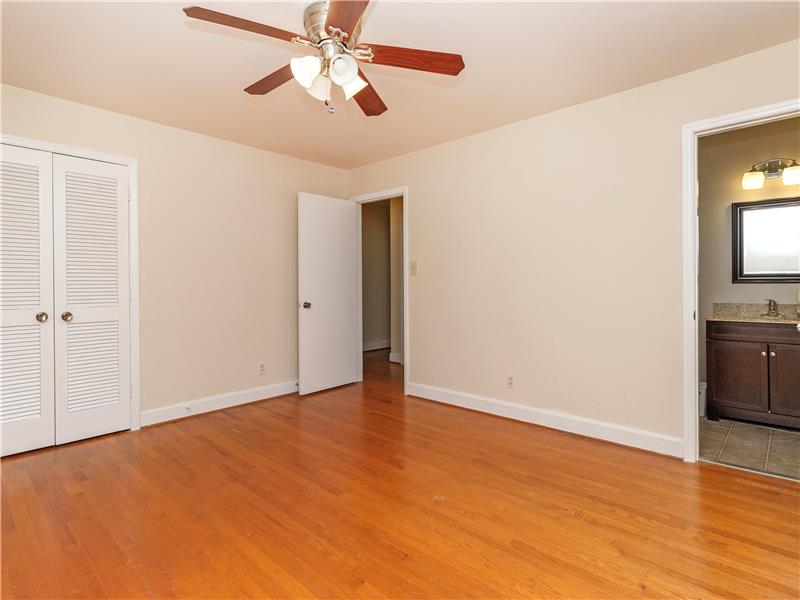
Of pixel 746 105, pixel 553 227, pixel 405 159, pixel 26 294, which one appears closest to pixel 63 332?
pixel 26 294

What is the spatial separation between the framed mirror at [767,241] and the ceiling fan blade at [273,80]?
4.05m

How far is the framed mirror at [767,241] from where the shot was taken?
11.8 feet

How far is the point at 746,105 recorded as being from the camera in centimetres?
256

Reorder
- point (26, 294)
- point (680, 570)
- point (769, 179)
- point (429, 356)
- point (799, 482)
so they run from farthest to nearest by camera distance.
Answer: point (429, 356) < point (769, 179) < point (26, 294) < point (799, 482) < point (680, 570)

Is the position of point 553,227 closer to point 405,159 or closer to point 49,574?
point 405,159

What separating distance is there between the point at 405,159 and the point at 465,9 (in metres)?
2.42

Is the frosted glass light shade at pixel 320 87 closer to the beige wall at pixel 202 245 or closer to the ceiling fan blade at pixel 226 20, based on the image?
the ceiling fan blade at pixel 226 20

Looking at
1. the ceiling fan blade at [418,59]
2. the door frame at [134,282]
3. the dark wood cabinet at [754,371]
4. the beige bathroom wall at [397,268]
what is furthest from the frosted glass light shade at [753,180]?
the door frame at [134,282]

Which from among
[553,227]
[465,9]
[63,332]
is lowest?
[63,332]

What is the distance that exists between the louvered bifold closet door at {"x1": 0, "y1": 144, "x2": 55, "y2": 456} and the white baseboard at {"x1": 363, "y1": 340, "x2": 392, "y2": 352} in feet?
15.0

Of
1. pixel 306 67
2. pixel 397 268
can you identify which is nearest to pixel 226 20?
pixel 306 67

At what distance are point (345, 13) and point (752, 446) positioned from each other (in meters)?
3.74

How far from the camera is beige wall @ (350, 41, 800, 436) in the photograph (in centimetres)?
284

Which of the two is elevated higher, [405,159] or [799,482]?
[405,159]
